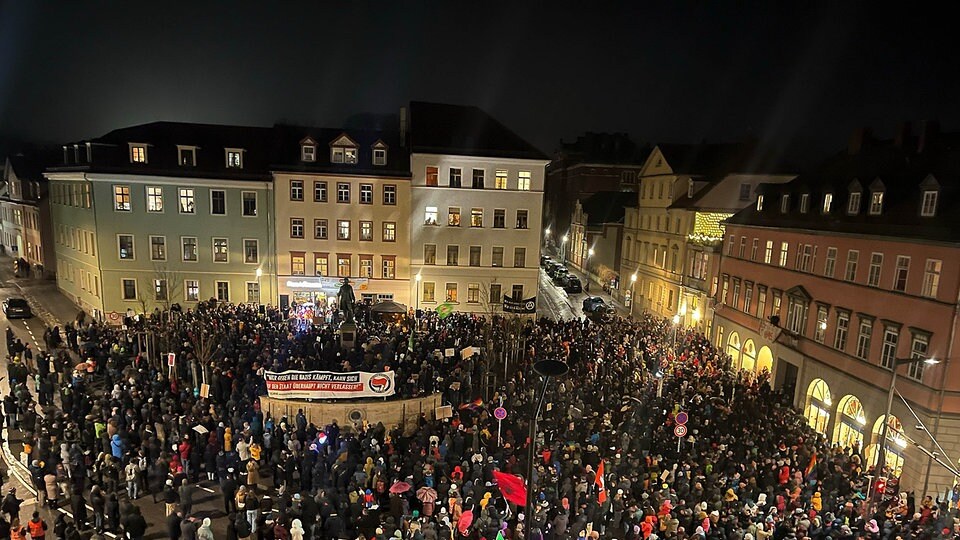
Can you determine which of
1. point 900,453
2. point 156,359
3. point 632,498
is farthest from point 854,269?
point 156,359

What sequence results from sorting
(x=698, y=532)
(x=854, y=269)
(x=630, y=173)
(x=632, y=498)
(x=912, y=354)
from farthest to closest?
(x=630, y=173) < (x=854, y=269) < (x=912, y=354) < (x=632, y=498) < (x=698, y=532)

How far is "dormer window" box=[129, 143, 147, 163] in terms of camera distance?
35812 mm

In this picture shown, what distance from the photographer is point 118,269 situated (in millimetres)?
36438

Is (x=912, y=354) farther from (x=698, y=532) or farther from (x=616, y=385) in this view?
(x=698, y=532)

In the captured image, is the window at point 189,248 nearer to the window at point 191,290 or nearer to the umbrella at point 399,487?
the window at point 191,290

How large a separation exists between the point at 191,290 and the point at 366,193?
13334mm

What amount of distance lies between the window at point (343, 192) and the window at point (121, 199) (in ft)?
43.1

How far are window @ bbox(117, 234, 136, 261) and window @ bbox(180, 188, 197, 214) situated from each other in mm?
3795

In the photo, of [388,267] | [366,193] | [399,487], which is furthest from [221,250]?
[399,487]

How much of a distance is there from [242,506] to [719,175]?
38.2 metres

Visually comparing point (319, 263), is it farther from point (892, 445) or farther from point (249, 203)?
point (892, 445)

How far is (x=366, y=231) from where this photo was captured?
37.3m

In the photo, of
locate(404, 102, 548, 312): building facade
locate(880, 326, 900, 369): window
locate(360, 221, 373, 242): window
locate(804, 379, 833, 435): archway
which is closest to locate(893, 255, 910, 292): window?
locate(880, 326, 900, 369): window

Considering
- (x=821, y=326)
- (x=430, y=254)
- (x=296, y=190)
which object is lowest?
(x=821, y=326)
